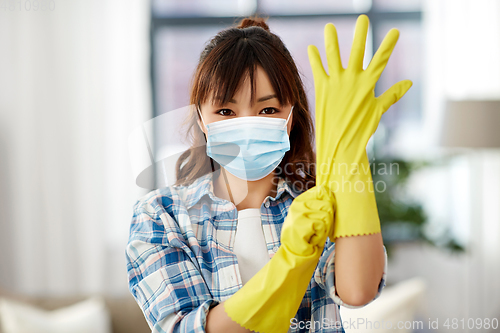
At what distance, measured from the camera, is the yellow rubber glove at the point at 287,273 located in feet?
1.86

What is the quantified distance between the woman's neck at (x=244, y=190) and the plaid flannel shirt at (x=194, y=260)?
0.9 inches

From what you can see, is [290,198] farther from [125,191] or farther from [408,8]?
[408,8]

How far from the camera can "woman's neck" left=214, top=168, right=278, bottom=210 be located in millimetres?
771

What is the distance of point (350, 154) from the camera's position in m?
0.60

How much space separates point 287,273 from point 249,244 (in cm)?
17

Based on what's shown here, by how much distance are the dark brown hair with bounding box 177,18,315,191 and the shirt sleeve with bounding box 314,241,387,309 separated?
7.2 inches

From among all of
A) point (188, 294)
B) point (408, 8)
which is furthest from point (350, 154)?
point (408, 8)

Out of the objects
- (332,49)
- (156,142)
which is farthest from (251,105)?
(156,142)

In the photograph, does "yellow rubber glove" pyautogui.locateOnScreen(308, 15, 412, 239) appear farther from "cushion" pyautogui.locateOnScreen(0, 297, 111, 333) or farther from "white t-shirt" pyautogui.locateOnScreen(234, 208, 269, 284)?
"cushion" pyautogui.locateOnScreen(0, 297, 111, 333)

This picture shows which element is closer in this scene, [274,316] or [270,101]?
[274,316]

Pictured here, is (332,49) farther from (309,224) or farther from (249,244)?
(249,244)

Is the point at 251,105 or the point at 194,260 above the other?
the point at 251,105

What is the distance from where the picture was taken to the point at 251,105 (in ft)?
2.29

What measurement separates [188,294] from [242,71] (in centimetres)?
41
